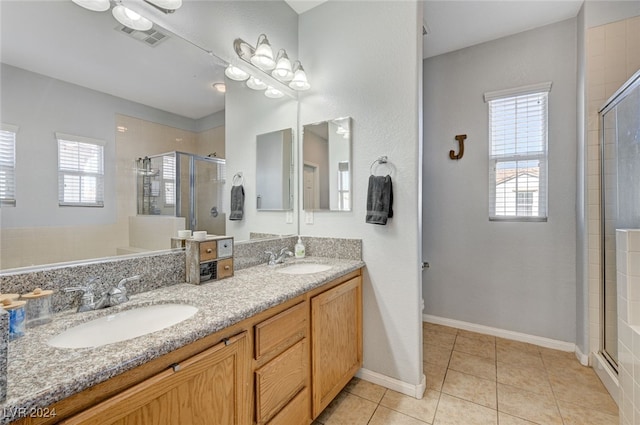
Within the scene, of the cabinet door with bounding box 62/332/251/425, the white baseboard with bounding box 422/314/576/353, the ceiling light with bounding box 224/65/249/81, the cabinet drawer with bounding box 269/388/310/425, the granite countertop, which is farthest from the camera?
the white baseboard with bounding box 422/314/576/353

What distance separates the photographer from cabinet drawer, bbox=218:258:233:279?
1.48 metres

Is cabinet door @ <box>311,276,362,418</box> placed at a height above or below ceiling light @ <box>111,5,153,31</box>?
below

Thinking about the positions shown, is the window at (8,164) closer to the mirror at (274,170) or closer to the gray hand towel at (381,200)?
the mirror at (274,170)

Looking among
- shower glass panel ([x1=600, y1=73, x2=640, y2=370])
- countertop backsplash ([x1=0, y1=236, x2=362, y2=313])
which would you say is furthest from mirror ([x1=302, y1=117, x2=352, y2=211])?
shower glass panel ([x1=600, y1=73, x2=640, y2=370])

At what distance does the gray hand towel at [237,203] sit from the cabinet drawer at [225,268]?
405mm

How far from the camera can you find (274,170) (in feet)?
7.45

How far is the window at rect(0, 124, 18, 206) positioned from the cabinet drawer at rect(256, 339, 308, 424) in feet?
3.58

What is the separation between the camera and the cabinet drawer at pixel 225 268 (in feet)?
4.86

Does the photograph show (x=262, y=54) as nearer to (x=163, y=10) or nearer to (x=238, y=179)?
(x=163, y=10)

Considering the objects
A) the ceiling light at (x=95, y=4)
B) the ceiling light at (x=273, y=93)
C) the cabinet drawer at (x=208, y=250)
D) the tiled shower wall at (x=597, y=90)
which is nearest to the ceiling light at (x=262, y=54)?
the ceiling light at (x=273, y=93)

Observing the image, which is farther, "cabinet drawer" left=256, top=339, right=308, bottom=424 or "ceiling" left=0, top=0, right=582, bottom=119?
"cabinet drawer" left=256, top=339, right=308, bottom=424

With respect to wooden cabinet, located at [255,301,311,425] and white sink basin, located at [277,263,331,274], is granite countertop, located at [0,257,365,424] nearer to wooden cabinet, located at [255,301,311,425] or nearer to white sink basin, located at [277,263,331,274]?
wooden cabinet, located at [255,301,311,425]

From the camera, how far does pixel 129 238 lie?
1281 mm

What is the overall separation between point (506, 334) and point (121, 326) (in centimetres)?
308
